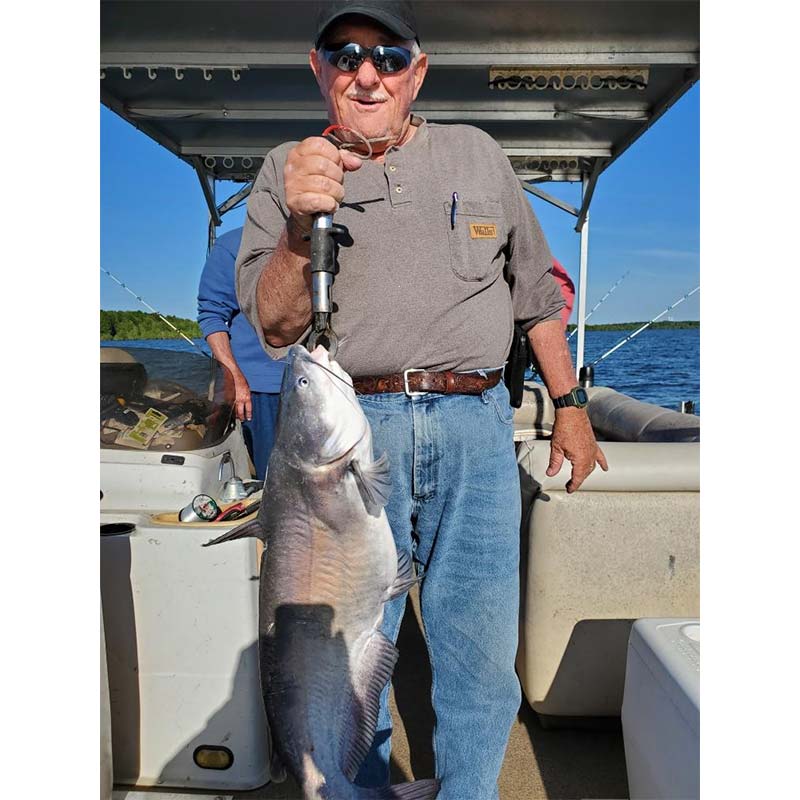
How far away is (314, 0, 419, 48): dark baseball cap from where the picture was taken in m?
1.64

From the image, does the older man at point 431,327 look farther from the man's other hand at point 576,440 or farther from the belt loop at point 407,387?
the man's other hand at point 576,440

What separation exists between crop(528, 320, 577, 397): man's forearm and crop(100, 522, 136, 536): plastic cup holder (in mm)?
1503

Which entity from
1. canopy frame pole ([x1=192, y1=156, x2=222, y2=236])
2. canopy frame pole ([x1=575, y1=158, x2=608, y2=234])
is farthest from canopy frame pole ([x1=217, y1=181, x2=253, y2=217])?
canopy frame pole ([x1=575, y1=158, x2=608, y2=234])

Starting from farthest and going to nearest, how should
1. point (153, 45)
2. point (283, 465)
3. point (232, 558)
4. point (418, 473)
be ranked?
point (153, 45) → point (232, 558) → point (418, 473) → point (283, 465)

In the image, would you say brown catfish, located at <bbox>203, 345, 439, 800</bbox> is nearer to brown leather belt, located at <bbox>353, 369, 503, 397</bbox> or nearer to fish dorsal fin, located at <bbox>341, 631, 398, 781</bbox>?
fish dorsal fin, located at <bbox>341, 631, 398, 781</bbox>

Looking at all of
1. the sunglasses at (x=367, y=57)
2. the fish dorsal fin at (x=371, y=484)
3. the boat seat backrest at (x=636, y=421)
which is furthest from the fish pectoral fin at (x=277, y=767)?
the boat seat backrest at (x=636, y=421)

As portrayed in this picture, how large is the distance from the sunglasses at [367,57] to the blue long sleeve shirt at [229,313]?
7.27 feet

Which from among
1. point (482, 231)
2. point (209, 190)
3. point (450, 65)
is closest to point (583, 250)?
point (450, 65)

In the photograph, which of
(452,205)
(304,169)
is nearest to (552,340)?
(452,205)

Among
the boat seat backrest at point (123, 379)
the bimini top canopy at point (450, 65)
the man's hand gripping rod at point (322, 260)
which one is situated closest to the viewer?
the man's hand gripping rod at point (322, 260)

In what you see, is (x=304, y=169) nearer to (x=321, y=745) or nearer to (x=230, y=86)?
(x=321, y=745)

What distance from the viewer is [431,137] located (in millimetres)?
1968

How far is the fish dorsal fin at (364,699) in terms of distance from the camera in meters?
1.53
